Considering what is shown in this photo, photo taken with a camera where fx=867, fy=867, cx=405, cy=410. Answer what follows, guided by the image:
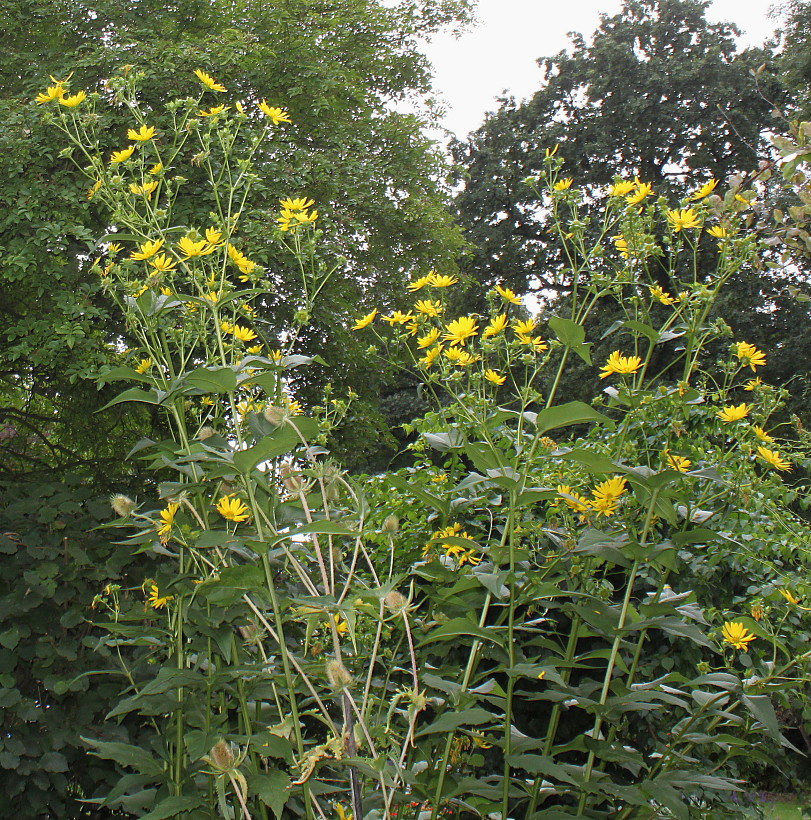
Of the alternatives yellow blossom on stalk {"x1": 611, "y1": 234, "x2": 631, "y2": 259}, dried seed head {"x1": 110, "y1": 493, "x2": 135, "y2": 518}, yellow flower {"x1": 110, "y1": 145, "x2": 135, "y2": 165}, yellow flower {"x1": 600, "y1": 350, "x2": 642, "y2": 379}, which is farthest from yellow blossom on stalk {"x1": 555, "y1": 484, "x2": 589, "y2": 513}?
yellow flower {"x1": 110, "y1": 145, "x2": 135, "y2": 165}

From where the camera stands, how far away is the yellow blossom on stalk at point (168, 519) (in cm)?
140

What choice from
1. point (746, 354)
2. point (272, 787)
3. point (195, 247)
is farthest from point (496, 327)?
point (272, 787)

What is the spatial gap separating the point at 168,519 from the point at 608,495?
739 mm

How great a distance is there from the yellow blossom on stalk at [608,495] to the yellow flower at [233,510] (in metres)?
0.60

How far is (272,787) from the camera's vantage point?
1.19m

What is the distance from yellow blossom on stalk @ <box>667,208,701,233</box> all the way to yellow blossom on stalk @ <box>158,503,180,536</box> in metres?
0.99

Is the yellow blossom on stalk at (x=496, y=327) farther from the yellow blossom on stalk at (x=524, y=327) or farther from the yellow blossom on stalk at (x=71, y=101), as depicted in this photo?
the yellow blossom on stalk at (x=71, y=101)

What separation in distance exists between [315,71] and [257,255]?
1967 mm

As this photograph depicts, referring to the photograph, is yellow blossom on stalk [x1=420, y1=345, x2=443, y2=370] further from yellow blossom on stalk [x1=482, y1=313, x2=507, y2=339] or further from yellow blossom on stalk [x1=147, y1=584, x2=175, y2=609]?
yellow blossom on stalk [x1=147, y1=584, x2=175, y2=609]

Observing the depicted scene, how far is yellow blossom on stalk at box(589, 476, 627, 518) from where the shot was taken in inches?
57.9

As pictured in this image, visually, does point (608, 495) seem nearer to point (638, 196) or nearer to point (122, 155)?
point (638, 196)

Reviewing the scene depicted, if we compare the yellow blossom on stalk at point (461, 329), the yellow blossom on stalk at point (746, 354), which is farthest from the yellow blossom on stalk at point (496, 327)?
the yellow blossom on stalk at point (746, 354)

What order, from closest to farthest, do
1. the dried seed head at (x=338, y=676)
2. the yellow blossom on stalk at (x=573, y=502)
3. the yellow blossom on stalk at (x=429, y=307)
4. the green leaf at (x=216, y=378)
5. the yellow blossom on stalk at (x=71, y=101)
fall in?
the dried seed head at (x=338, y=676) → the green leaf at (x=216, y=378) → the yellow blossom on stalk at (x=573, y=502) → the yellow blossom on stalk at (x=429, y=307) → the yellow blossom on stalk at (x=71, y=101)

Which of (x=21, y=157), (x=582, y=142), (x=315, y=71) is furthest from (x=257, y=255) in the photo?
(x=582, y=142)
